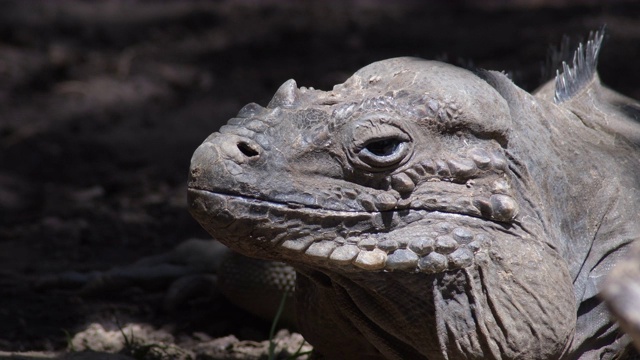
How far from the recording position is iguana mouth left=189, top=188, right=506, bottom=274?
350 centimetres

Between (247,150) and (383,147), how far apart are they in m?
0.50

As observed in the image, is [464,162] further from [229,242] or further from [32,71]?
[32,71]

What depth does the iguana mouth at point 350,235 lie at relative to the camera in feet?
11.5

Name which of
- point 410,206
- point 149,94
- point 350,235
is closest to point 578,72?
point 410,206

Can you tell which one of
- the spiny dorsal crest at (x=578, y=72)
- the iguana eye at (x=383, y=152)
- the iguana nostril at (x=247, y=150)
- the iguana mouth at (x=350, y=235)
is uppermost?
the spiny dorsal crest at (x=578, y=72)

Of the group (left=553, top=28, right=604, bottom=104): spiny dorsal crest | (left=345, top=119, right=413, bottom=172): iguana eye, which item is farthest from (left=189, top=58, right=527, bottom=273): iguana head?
(left=553, top=28, right=604, bottom=104): spiny dorsal crest

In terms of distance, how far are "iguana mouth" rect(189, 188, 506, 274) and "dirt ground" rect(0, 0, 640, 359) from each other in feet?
3.92

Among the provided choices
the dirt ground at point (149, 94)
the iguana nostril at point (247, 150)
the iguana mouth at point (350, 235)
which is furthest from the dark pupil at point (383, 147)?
the dirt ground at point (149, 94)

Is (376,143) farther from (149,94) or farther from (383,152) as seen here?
(149,94)

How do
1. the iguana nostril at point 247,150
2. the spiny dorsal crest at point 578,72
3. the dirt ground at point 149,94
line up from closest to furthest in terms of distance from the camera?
the iguana nostril at point 247,150, the spiny dorsal crest at point 578,72, the dirt ground at point 149,94

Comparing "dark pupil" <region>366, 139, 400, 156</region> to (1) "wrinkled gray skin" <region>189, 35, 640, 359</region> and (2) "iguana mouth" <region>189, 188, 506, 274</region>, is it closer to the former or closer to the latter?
(1) "wrinkled gray skin" <region>189, 35, 640, 359</region>

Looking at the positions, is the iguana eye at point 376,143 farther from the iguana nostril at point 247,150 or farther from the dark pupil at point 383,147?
the iguana nostril at point 247,150

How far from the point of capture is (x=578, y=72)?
4.57 m

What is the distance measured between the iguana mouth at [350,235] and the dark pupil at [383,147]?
0.73ft
